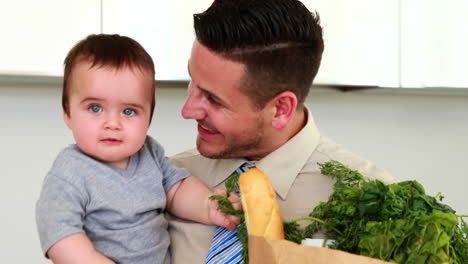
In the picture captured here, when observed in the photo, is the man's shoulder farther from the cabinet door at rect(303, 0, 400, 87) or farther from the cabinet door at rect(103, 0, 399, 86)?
the cabinet door at rect(303, 0, 400, 87)

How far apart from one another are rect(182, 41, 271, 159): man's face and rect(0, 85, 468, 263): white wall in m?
1.09

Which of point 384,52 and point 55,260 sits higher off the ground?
point 384,52

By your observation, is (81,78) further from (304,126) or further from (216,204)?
(304,126)

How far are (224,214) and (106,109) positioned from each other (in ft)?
1.14

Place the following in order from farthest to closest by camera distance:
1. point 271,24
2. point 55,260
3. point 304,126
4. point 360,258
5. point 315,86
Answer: point 315,86 < point 304,126 < point 271,24 < point 55,260 < point 360,258

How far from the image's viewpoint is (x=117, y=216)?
132cm

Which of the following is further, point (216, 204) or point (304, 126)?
point (304, 126)

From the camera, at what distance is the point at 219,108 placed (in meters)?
1.58

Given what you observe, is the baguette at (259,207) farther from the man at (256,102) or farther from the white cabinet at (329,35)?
the white cabinet at (329,35)

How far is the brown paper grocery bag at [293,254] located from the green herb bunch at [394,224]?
0.21ft

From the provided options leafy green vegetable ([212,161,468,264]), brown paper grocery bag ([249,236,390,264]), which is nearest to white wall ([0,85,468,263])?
leafy green vegetable ([212,161,468,264])

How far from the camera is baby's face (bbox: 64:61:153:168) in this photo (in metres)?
1.31

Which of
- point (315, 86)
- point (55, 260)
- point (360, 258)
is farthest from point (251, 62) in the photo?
point (315, 86)

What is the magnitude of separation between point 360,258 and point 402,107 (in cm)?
236
